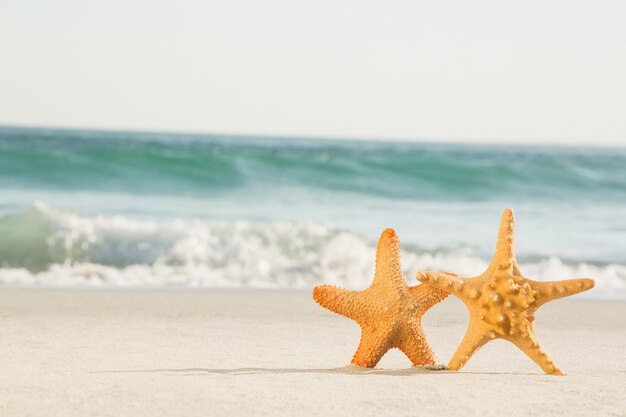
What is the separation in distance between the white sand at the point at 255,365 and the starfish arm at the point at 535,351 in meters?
0.08

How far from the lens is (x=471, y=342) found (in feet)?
13.3

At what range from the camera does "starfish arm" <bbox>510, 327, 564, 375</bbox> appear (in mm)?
4027

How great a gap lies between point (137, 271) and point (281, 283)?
4.88 ft

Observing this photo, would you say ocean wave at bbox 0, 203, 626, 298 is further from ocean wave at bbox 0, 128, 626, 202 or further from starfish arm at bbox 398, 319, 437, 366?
ocean wave at bbox 0, 128, 626, 202

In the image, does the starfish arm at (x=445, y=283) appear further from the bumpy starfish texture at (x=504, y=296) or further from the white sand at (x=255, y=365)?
the white sand at (x=255, y=365)

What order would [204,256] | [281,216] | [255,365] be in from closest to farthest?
[255,365] → [204,256] → [281,216]

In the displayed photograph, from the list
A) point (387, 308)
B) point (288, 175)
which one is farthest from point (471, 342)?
point (288, 175)

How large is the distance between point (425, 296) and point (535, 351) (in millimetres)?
522

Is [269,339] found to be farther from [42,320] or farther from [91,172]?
[91,172]

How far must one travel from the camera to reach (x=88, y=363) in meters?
4.21

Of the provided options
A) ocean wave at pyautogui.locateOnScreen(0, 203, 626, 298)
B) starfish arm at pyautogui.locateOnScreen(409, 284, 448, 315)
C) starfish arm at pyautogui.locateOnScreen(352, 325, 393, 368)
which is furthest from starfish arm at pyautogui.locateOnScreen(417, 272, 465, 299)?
ocean wave at pyautogui.locateOnScreen(0, 203, 626, 298)

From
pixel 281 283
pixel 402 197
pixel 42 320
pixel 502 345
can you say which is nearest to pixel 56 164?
pixel 402 197

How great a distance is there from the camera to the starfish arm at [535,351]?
4027 mm

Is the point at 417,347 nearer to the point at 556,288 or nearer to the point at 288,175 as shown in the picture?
the point at 556,288
